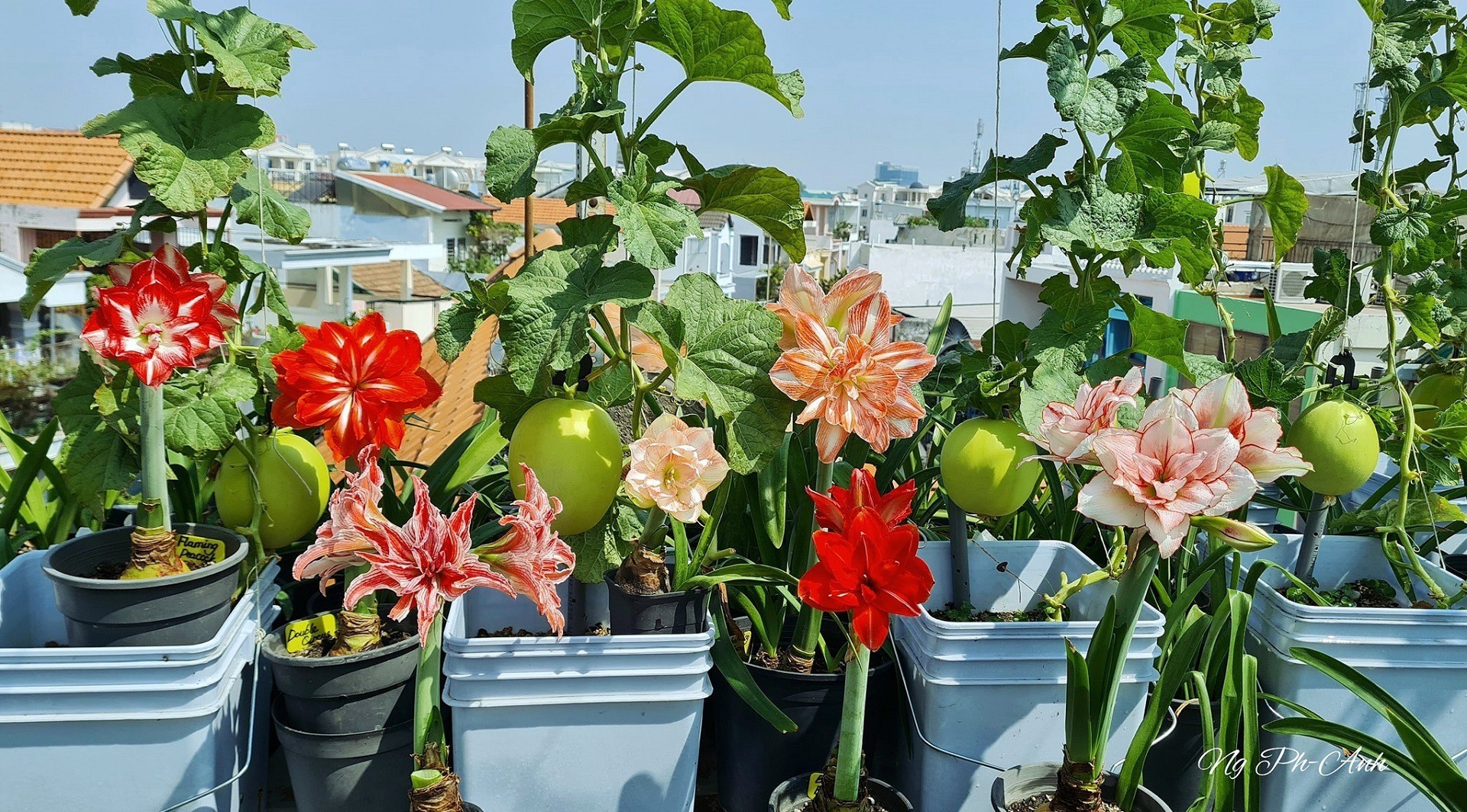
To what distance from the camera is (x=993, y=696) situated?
115 centimetres

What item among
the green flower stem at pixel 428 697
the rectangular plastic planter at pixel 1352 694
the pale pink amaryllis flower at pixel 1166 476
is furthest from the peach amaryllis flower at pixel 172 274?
the rectangular plastic planter at pixel 1352 694

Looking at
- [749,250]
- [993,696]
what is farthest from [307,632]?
[749,250]

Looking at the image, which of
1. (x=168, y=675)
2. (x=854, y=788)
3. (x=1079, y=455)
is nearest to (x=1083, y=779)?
(x=854, y=788)

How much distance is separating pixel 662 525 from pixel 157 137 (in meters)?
0.71

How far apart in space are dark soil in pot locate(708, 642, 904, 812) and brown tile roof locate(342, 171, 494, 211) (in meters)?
28.5

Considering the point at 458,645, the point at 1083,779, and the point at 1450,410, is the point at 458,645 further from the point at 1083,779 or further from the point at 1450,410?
the point at 1450,410

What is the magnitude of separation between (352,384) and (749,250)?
34203 mm

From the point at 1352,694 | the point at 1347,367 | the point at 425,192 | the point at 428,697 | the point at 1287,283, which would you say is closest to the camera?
the point at 428,697

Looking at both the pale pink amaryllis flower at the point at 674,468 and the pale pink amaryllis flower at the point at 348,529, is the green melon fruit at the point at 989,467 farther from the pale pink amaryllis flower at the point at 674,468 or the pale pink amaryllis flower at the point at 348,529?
the pale pink amaryllis flower at the point at 348,529

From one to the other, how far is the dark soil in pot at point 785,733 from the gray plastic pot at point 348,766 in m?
0.39

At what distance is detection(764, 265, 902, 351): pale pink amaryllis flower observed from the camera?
1.08 meters

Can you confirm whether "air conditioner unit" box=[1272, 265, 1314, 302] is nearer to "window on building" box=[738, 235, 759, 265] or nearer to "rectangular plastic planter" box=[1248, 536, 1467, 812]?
"rectangular plastic planter" box=[1248, 536, 1467, 812]

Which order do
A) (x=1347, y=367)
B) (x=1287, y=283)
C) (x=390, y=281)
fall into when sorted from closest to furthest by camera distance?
(x=1347, y=367) → (x=1287, y=283) → (x=390, y=281)

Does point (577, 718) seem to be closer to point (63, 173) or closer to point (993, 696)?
point (993, 696)
